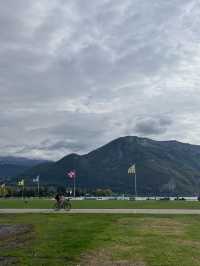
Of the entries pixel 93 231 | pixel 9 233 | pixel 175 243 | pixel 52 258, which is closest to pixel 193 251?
pixel 175 243

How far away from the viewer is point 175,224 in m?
29.7

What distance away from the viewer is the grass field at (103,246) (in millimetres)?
15773

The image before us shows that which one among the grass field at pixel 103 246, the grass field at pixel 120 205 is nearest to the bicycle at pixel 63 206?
the grass field at pixel 120 205

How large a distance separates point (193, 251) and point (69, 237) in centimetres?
658

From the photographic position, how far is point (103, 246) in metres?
19.0

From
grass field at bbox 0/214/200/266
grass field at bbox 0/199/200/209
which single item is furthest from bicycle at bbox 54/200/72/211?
grass field at bbox 0/214/200/266

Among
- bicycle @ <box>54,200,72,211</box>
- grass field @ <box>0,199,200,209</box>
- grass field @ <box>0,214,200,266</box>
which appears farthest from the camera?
grass field @ <box>0,199,200,209</box>

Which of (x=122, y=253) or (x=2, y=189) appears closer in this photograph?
(x=122, y=253)

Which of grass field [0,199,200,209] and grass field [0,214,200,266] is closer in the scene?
grass field [0,214,200,266]

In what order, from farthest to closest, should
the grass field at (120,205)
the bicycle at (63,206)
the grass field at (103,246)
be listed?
1. the grass field at (120,205)
2. the bicycle at (63,206)
3. the grass field at (103,246)

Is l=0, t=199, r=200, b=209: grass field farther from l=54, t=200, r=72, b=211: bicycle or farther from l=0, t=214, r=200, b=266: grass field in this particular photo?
l=0, t=214, r=200, b=266: grass field

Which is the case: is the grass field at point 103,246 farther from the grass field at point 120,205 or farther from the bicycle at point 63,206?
the grass field at point 120,205

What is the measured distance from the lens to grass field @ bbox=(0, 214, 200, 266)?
15.8 metres

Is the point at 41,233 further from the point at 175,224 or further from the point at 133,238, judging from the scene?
the point at 175,224
